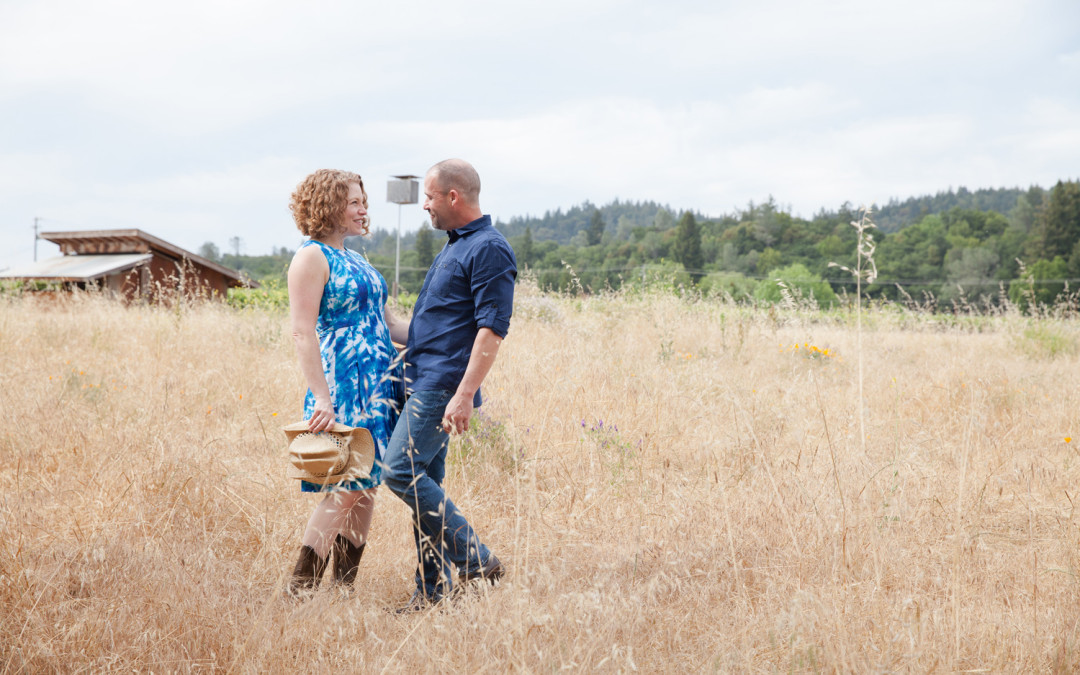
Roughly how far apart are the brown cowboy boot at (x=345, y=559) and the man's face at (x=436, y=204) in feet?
4.28

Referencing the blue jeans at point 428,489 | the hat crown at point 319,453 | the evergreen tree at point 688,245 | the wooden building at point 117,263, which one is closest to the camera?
the hat crown at point 319,453

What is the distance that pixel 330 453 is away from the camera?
7.93 ft

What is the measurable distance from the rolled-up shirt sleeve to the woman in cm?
47

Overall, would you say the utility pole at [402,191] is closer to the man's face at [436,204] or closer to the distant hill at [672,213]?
the man's face at [436,204]

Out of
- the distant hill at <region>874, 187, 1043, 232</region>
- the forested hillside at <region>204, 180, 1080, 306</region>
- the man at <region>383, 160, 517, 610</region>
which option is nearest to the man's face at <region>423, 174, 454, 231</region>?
the man at <region>383, 160, 517, 610</region>

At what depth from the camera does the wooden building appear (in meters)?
20.7

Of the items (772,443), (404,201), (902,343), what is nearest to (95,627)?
(772,443)

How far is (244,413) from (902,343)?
8106 millimetres

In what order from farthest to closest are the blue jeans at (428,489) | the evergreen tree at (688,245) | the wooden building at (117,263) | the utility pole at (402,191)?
the evergreen tree at (688,245), the wooden building at (117,263), the utility pole at (402,191), the blue jeans at (428,489)

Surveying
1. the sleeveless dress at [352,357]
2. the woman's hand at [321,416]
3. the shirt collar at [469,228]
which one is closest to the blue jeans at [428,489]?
the sleeveless dress at [352,357]

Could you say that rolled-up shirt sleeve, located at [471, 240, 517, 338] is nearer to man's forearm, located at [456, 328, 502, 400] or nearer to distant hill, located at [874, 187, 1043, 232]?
man's forearm, located at [456, 328, 502, 400]

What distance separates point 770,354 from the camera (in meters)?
7.45

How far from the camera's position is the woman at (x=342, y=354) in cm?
261

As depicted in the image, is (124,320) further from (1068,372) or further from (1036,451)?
(1068,372)
